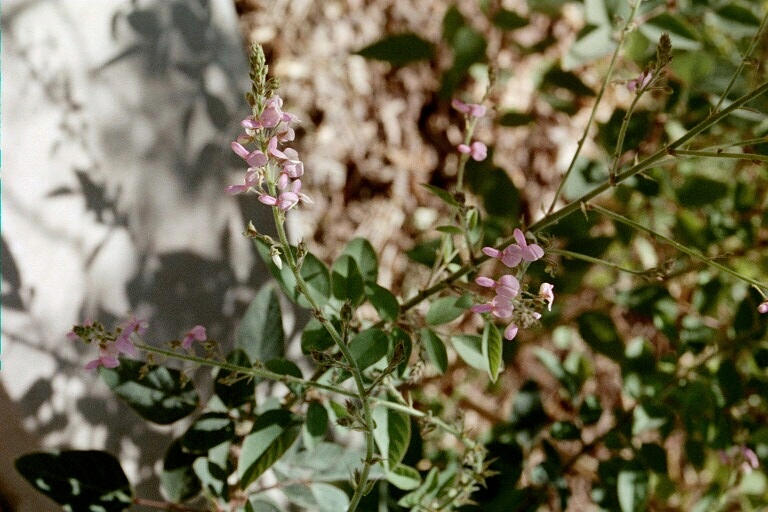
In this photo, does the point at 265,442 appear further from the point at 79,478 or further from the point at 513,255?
the point at 513,255

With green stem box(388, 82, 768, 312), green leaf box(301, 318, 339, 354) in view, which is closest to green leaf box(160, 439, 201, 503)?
green leaf box(301, 318, 339, 354)

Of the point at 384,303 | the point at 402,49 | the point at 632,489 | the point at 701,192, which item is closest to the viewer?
the point at 384,303

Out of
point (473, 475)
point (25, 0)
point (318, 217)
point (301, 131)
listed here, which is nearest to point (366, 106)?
point (301, 131)

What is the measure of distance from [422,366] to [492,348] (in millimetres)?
90

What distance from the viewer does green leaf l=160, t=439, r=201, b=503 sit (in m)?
0.90

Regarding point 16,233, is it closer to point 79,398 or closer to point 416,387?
point 79,398

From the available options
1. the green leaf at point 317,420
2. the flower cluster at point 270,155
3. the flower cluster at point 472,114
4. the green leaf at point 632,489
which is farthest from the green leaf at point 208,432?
the green leaf at point 632,489

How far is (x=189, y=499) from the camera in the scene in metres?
0.92

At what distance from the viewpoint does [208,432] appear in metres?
0.83

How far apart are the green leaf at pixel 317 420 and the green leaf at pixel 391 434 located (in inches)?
2.6

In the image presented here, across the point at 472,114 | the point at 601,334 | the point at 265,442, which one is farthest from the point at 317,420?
the point at 601,334

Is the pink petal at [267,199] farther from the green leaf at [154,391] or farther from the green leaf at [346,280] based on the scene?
the green leaf at [154,391]

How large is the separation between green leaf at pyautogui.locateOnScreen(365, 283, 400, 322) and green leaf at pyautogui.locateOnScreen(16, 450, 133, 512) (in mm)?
389

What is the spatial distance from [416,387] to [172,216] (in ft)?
2.10
